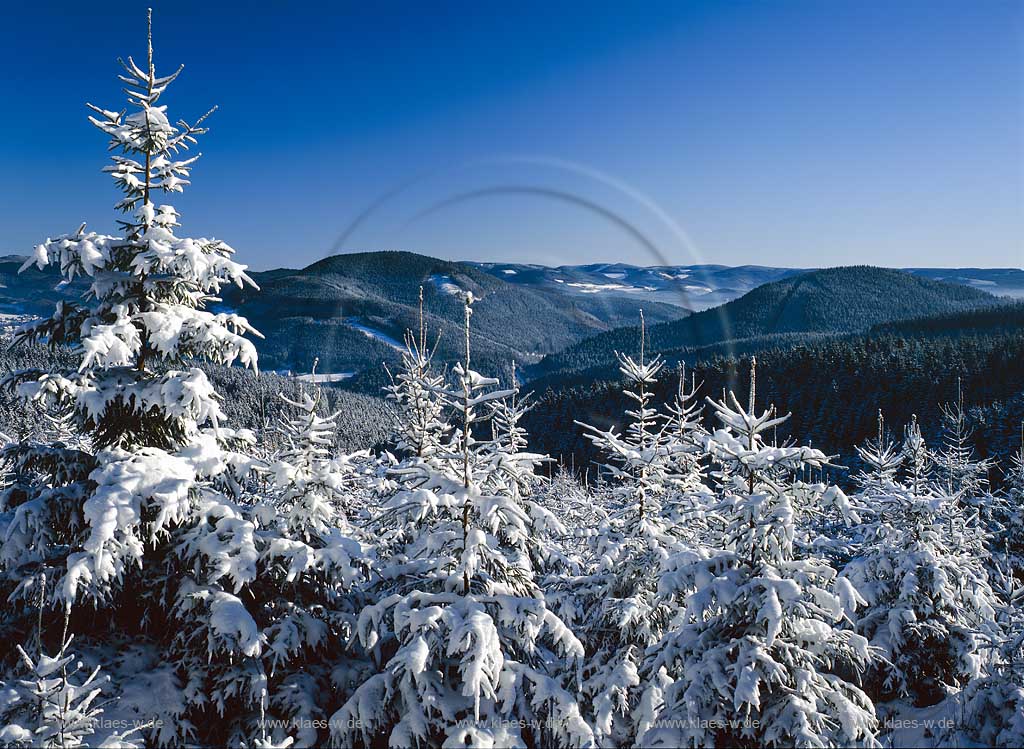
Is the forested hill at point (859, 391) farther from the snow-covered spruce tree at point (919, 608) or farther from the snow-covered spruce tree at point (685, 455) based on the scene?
the snow-covered spruce tree at point (919, 608)

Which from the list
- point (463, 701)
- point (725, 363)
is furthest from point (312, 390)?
point (725, 363)

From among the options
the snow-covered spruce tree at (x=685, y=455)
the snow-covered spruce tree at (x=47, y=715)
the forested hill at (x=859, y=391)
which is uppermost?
the snow-covered spruce tree at (x=685, y=455)

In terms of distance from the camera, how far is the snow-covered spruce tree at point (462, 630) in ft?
23.1

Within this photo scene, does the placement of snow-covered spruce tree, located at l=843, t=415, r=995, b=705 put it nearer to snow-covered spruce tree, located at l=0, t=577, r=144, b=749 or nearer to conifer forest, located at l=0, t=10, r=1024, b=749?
conifer forest, located at l=0, t=10, r=1024, b=749

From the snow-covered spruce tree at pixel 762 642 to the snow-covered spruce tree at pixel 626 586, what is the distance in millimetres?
1624

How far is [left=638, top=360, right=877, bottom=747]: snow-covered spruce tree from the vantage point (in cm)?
722

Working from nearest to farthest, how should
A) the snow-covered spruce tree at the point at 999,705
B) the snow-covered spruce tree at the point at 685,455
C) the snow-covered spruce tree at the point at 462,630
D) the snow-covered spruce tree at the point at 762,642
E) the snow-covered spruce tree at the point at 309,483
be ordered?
the snow-covered spruce tree at the point at 462,630 → the snow-covered spruce tree at the point at 762,642 → the snow-covered spruce tree at the point at 999,705 → the snow-covered spruce tree at the point at 309,483 → the snow-covered spruce tree at the point at 685,455

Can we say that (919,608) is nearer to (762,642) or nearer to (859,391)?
(762,642)

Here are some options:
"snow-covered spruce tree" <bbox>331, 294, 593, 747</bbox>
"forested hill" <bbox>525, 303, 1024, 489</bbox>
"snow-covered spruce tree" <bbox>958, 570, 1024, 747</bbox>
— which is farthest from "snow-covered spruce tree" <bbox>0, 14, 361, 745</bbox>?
"forested hill" <bbox>525, 303, 1024, 489</bbox>

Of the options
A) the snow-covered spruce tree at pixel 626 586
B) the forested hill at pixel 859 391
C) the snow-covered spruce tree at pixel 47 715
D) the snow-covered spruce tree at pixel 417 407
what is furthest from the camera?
the forested hill at pixel 859 391

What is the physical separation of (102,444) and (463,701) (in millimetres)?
6421

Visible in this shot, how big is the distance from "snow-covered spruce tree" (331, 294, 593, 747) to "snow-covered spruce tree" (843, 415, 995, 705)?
9.33 m

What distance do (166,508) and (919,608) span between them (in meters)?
15.5

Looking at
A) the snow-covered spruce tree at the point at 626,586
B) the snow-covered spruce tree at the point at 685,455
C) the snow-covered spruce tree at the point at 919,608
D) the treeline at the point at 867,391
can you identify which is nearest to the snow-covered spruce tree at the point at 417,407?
the snow-covered spruce tree at the point at 626,586
